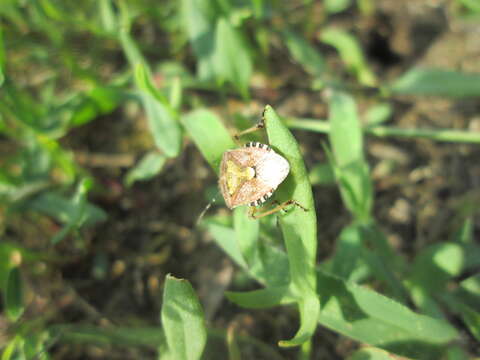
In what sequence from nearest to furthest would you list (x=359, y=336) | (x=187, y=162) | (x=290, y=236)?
(x=290, y=236) → (x=359, y=336) → (x=187, y=162)

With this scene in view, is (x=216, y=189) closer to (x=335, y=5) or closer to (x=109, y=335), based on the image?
(x=109, y=335)

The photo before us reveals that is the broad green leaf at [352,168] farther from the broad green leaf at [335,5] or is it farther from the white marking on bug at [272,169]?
the broad green leaf at [335,5]

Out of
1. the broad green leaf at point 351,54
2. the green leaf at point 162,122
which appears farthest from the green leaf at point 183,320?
the broad green leaf at point 351,54

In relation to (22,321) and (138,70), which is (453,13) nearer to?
(138,70)

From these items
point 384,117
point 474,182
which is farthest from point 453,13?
point 474,182

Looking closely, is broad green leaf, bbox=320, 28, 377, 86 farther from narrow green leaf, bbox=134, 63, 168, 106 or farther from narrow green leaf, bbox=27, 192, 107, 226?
narrow green leaf, bbox=27, 192, 107, 226

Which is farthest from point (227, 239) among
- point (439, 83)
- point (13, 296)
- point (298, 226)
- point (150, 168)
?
point (439, 83)
